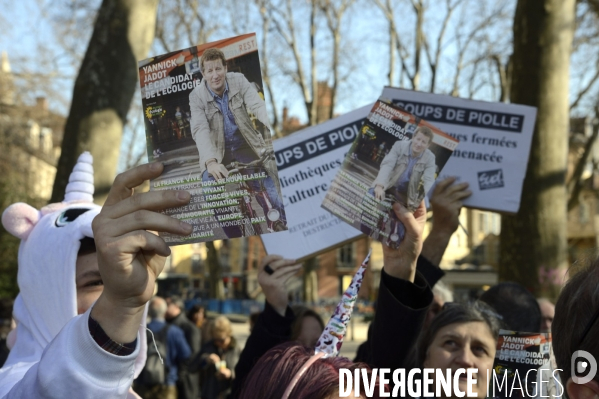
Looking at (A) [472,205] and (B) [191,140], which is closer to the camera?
(B) [191,140]

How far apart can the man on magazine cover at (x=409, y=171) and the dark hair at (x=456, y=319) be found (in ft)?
2.87

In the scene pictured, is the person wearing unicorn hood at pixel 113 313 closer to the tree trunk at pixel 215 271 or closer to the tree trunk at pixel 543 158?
the tree trunk at pixel 543 158

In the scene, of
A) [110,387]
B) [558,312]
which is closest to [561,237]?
[558,312]

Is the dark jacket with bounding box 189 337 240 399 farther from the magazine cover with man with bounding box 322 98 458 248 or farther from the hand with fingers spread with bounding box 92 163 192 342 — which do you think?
the hand with fingers spread with bounding box 92 163 192 342

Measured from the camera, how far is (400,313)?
2461mm

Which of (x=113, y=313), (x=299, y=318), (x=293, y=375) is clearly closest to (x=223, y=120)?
(x=113, y=313)

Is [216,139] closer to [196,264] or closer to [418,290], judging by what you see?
[418,290]

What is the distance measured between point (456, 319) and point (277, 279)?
0.76 m

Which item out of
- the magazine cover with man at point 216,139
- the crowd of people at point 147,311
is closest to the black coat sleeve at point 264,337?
the crowd of people at point 147,311

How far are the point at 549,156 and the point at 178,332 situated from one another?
15.7 feet

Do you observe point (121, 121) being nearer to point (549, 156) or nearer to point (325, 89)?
point (549, 156)

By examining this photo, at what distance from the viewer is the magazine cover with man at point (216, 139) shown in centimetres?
176

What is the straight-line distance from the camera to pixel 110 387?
4.91ft

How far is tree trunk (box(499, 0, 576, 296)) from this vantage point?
566 cm
